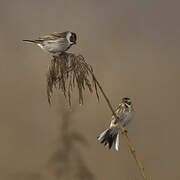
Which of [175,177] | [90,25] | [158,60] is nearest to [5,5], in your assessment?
[90,25]

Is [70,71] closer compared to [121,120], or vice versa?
[70,71]

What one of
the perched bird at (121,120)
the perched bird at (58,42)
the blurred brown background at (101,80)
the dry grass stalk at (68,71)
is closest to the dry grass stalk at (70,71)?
the dry grass stalk at (68,71)

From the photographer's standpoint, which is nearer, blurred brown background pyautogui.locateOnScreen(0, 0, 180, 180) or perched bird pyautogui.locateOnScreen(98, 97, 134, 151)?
perched bird pyautogui.locateOnScreen(98, 97, 134, 151)

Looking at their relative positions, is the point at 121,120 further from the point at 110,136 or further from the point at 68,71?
the point at 68,71

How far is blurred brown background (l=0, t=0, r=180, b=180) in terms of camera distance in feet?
6.09

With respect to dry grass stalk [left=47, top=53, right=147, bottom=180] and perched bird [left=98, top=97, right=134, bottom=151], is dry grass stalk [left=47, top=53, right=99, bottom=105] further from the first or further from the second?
perched bird [left=98, top=97, right=134, bottom=151]

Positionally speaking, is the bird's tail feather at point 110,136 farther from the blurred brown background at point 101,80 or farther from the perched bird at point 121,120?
the blurred brown background at point 101,80

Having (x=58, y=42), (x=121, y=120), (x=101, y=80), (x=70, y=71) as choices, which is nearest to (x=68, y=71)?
(x=70, y=71)

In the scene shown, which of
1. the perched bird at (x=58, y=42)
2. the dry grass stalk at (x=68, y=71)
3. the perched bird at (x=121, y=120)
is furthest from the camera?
the perched bird at (x=121, y=120)

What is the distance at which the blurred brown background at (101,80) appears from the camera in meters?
1.86

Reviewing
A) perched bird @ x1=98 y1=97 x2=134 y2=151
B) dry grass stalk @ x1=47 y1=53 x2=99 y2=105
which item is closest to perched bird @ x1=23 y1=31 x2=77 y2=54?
dry grass stalk @ x1=47 y1=53 x2=99 y2=105

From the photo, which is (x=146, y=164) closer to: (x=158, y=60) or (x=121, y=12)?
(x=158, y=60)

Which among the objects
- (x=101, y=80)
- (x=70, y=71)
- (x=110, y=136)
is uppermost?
(x=70, y=71)

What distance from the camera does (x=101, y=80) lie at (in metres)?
1.99
